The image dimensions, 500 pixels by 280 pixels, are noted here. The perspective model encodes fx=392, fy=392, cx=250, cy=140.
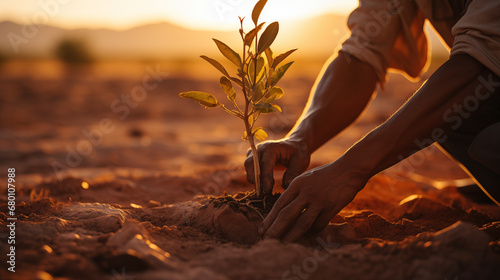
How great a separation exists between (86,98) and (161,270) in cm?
1027

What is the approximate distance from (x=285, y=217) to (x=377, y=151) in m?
0.44

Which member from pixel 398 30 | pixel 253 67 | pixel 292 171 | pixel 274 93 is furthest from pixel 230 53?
pixel 398 30

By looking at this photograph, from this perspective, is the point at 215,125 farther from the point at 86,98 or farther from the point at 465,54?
the point at 465,54

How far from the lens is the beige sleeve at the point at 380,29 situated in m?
2.28

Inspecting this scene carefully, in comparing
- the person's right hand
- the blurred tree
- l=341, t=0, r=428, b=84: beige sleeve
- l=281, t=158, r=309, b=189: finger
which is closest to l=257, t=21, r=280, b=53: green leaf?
the person's right hand

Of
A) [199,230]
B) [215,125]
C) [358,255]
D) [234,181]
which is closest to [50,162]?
[234,181]

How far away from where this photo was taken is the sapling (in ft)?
5.20

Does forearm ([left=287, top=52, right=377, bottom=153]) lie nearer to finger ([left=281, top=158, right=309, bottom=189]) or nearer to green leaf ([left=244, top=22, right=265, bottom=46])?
finger ([left=281, top=158, right=309, bottom=189])

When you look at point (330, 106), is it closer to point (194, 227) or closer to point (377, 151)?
point (377, 151)

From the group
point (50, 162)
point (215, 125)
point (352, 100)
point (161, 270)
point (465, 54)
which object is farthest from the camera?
point (215, 125)

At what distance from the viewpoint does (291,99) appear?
11484 millimetres

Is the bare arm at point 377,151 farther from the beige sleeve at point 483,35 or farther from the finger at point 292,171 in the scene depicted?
the finger at point 292,171

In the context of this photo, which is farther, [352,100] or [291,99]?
[291,99]

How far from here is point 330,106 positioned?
2.18 meters
